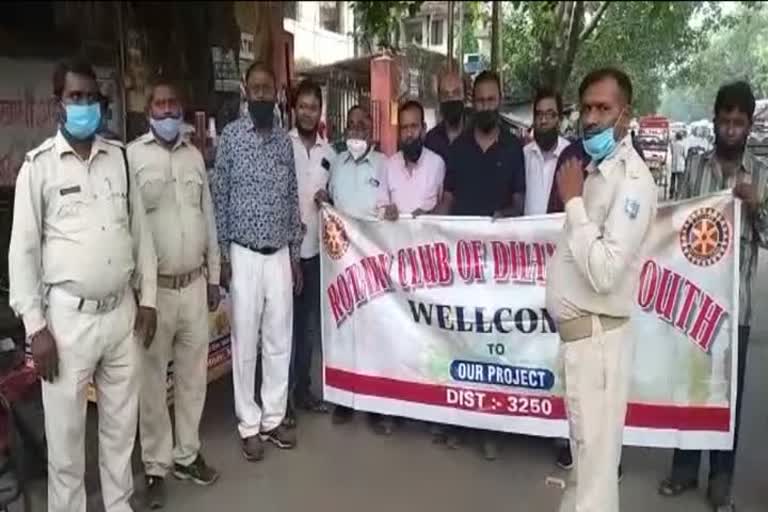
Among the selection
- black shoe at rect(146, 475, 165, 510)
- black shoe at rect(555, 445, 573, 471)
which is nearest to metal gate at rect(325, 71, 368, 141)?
black shoe at rect(555, 445, 573, 471)

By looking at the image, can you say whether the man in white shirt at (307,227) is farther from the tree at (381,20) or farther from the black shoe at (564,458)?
the tree at (381,20)

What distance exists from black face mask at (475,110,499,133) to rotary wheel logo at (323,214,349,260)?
0.96 m

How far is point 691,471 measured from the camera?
159 inches

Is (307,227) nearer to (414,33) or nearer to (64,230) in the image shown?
(64,230)

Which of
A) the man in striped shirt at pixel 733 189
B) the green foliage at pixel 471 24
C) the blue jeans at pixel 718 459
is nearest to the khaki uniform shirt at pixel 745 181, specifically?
the man in striped shirt at pixel 733 189

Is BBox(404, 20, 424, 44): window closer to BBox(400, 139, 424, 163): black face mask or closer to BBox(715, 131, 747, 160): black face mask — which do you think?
BBox(400, 139, 424, 163): black face mask

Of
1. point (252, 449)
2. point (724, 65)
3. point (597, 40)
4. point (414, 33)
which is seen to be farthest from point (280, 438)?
point (414, 33)

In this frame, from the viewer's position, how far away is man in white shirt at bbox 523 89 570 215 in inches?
185

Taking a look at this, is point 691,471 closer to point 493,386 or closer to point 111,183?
point 493,386

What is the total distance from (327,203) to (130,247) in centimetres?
171

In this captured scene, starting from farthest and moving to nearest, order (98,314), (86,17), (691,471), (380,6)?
(380,6), (86,17), (691,471), (98,314)

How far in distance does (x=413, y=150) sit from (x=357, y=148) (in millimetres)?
349

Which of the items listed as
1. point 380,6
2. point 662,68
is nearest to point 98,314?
point 662,68

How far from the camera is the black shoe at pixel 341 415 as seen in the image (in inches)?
197
